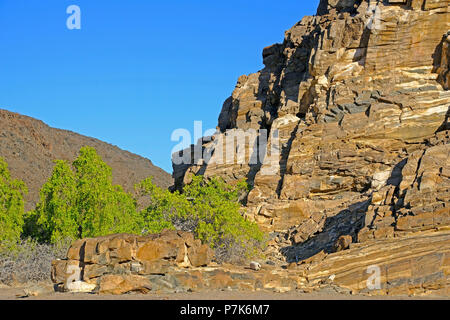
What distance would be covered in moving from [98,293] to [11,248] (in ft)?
36.2

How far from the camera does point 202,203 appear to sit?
33.3 meters

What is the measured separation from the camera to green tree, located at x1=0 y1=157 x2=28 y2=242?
27672mm

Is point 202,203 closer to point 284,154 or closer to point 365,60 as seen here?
point 284,154

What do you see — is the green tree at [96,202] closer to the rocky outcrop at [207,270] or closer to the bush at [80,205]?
the bush at [80,205]

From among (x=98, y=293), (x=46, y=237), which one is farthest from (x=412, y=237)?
(x=46, y=237)

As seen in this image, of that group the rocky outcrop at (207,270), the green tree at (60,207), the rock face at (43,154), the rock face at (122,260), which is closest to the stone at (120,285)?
the rocky outcrop at (207,270)

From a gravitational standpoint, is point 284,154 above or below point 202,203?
above

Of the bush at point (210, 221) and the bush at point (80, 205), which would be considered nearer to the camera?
the bush at point (80, 205)

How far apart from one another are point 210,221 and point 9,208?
9719mm

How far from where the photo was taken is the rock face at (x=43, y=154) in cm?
8919

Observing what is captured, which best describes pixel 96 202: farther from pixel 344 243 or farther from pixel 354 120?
pixel 354 120

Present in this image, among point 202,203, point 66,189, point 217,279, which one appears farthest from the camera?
point 202,203

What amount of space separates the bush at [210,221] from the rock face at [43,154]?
44868 mm
